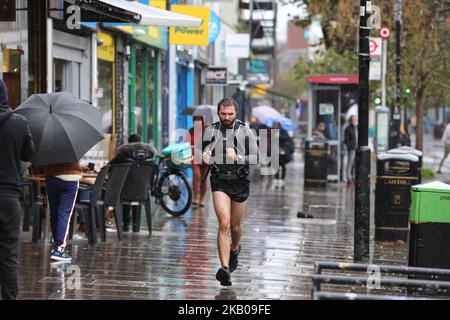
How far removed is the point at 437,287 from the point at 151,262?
5170 mm

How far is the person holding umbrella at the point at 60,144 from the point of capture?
10.4 meters

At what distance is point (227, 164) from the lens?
9.45m

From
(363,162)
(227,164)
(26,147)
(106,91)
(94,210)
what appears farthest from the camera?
(106,91)

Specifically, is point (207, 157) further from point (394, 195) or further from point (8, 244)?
point (394, 195)

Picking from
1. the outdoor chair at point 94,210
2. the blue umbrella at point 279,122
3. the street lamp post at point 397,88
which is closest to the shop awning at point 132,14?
the outdoor chair at point 94,210

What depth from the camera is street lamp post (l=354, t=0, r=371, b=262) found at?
11094mm

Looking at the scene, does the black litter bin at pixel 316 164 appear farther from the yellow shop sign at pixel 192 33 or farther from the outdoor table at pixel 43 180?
the outdoor table at pixel 43 180

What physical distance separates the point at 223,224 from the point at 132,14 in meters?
5.51

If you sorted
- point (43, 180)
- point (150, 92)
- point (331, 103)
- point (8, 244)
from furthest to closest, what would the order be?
1. point (331, 103)
2. point (150, 92)
3. point (43, 180)
4. point (8, 244)

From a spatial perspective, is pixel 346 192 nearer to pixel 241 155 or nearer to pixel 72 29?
pixel 72 29

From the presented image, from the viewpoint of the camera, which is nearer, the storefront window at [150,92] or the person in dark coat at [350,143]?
the storefront window at [150,92]

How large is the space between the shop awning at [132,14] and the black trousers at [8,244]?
638 cm

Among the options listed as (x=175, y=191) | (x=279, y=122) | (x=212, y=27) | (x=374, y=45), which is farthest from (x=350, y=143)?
(x=175, y=191)
